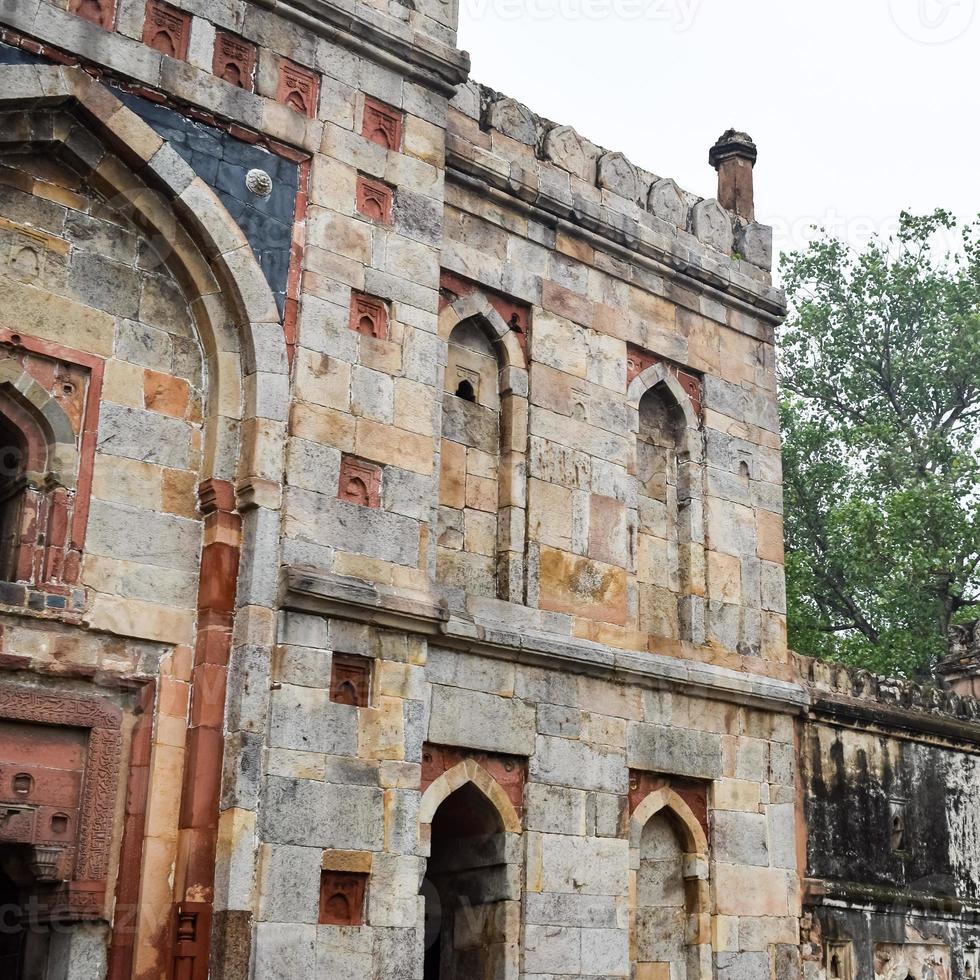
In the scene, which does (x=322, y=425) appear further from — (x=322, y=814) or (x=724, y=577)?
(x=724, y=577)

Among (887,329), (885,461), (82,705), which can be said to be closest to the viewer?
(82,705)

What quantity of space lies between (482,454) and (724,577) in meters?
2.24

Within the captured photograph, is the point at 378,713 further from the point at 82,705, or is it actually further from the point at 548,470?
the point at 548,470

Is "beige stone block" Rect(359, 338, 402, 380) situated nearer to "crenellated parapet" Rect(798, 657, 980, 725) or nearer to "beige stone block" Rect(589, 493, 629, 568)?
"beige stone block" Rect(589, 493, 629, 568)

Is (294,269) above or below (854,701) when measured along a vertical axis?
above

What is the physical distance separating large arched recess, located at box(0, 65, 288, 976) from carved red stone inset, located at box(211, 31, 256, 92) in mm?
680

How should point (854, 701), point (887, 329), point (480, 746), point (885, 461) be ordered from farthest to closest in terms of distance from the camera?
point (887, 329), point (885, 461), point (854, 701), point (480, 746)

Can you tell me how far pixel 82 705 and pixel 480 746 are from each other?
249 cm

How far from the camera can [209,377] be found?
7.98 metres

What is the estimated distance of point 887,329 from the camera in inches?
868

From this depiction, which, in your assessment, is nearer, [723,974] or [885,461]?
[723,974]

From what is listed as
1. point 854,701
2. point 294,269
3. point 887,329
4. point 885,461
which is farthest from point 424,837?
point 887,329

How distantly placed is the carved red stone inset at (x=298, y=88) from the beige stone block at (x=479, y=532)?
2704mm

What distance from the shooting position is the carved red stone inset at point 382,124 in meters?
8.80
